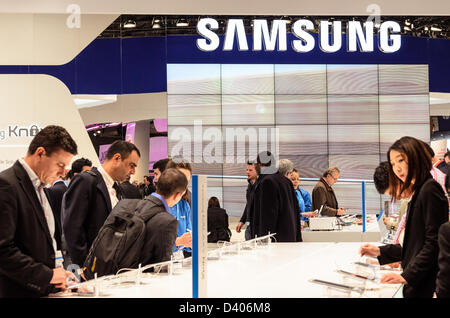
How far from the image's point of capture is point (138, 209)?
2.67 metres

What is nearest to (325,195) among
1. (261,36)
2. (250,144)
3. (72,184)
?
(250,144)

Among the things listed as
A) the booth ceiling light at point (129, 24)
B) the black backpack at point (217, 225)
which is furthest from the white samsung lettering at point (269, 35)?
the black backpack at point (217, 225)

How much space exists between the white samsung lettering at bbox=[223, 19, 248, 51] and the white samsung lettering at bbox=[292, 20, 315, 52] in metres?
0.75

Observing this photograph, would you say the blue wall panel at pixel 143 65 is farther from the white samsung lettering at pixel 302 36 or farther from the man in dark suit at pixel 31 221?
the man in dark suit at pixel 31 221

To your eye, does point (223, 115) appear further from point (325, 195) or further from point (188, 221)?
point (188, 221)

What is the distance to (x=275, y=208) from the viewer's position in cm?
500

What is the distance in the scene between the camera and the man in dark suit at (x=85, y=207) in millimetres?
3162

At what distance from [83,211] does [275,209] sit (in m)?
2.19

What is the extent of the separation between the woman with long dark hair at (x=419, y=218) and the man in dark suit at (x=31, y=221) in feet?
4.02

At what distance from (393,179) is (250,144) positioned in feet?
21.2

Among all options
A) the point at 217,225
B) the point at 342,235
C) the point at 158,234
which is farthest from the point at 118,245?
the point at 217,225

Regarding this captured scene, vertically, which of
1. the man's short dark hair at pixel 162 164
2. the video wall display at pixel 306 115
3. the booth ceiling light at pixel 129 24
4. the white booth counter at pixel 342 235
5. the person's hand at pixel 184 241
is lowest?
the white booth counter at pixel 342 235
